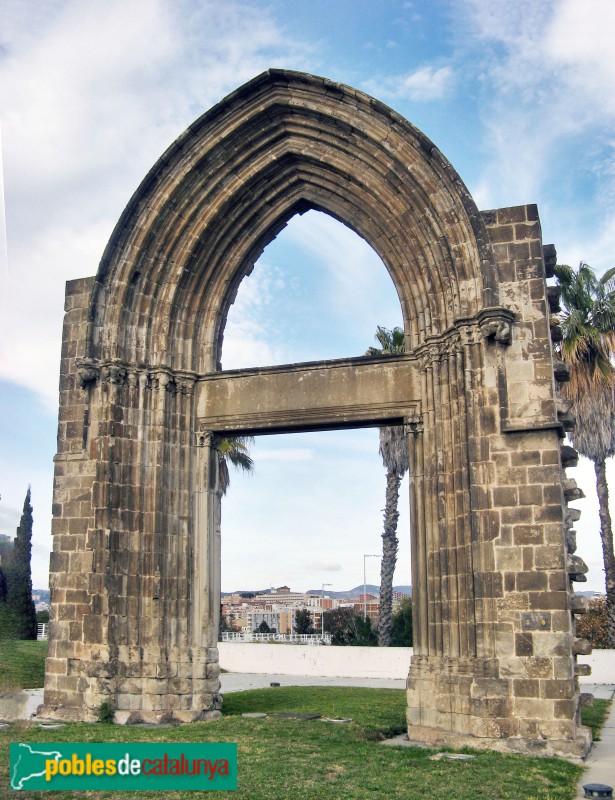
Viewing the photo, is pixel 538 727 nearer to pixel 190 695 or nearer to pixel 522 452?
pixel 522 452

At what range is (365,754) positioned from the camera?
9.72 m

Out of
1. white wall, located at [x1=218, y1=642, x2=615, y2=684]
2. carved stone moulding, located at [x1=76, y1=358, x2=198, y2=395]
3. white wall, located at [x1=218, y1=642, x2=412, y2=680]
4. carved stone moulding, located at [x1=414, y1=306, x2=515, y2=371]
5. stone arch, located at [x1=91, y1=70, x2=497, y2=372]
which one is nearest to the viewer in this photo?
carved stone moulding, located at [x1=414, y1=306, x2=515, y2=371]

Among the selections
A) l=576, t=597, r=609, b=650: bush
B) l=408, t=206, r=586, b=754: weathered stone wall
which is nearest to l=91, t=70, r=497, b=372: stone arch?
l=408, t=206, r=586, b=754: weathered stone wall

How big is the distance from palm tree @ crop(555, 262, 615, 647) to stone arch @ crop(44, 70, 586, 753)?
1106cm

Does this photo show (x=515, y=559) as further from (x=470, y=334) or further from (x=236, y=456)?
(x=236, y=456)

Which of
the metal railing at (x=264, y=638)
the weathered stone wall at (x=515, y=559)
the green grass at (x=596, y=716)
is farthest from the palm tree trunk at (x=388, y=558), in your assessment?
the weathered stone wall at (x=515, y=559)

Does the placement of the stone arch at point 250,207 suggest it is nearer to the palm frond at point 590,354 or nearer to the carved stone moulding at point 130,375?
the carved stone moulding at point 130,375

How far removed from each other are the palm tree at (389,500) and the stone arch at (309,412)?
12951mm

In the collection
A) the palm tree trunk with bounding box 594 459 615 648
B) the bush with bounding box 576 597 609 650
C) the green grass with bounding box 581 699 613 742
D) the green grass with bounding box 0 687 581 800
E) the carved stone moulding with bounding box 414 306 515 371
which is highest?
the carved stone moulding with bounding box 414 306 515 371

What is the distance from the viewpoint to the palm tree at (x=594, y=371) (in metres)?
22.8

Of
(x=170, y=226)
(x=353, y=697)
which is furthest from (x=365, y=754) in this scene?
(x=170, y=226)

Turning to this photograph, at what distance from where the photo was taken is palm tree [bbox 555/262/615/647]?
74.6 ft

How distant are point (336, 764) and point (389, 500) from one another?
1834 centimetres

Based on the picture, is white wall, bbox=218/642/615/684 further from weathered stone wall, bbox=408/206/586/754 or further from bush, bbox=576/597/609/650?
weathered stone wall, bbox=408/206/586/754
